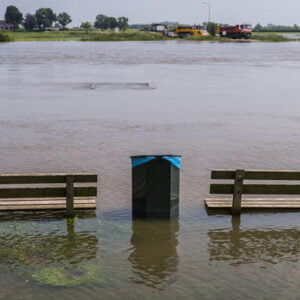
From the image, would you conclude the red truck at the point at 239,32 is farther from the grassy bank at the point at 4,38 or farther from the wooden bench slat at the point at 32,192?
the wooden bench slat at the point at 32,192

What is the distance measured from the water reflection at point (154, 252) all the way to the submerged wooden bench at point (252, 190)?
47.3 inches

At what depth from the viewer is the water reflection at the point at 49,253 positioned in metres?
8.31

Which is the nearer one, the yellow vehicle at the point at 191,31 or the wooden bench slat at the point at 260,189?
the wooden bench slat at the point at 260,189

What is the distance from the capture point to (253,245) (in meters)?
9.60

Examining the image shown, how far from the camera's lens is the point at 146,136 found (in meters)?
19.5

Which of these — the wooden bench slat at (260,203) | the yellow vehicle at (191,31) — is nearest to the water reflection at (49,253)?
the wooden bench slat at (260,203)

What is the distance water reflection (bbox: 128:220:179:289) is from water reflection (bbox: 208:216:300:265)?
2.29ft

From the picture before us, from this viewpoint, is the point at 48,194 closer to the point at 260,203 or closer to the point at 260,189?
the point at 260,189

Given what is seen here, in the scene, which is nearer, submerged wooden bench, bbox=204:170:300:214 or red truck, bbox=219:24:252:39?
submerged wooden bench, bbox=204:170:300:214

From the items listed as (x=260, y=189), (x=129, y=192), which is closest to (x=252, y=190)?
(x=260, y=189)

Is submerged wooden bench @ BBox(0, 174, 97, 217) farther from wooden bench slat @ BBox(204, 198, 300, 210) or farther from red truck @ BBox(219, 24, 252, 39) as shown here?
red truck @ BBox(219, 24, 252, 39)

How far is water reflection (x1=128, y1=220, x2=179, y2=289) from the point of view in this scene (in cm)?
837

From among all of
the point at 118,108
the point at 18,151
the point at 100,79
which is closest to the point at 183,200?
the point at 18,151

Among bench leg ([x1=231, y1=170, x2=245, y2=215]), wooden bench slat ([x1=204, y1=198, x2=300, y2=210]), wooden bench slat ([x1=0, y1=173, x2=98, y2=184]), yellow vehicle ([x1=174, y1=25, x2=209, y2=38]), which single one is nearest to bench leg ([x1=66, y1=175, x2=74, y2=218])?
wooden bench slat ([x1=0, y1=173, x2=98, y2=184])
